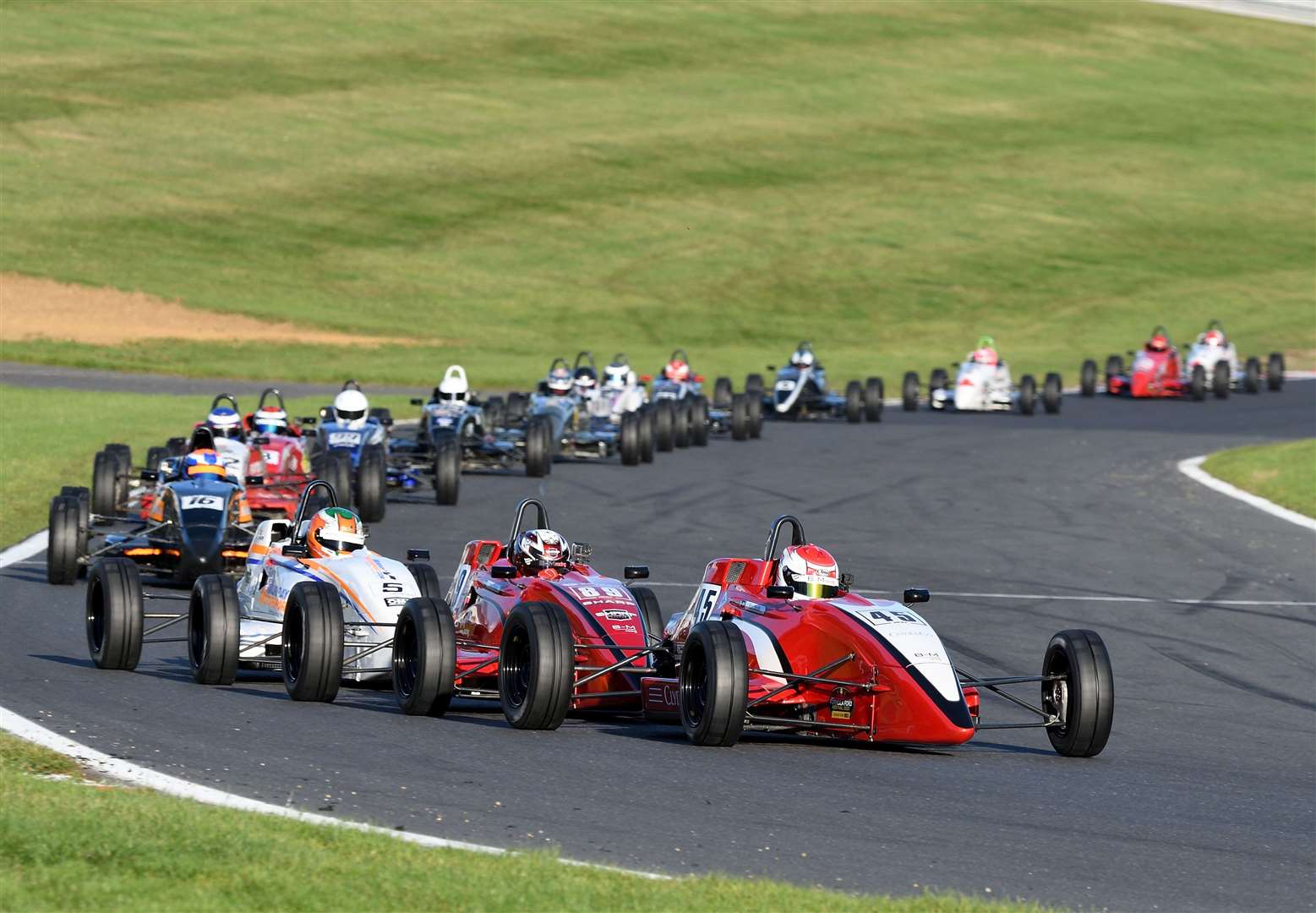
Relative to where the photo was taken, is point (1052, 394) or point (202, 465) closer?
point (202, 465)

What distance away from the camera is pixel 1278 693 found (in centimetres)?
1770

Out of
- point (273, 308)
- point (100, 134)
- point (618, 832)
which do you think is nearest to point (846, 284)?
point (273, 308)

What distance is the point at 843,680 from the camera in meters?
14.0

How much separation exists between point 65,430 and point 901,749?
2524 centimetres

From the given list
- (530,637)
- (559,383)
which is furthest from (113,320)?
(530,637)

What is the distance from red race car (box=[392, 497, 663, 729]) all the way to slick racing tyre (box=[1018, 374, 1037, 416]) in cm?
3132

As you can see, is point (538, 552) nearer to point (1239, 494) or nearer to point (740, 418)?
point (1239, 494)

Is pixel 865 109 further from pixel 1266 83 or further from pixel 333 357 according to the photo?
pixel 333 357

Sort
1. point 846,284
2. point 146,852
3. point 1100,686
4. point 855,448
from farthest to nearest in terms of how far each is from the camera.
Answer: point 846,284
point 855,448
point 1100,686
point 146,852

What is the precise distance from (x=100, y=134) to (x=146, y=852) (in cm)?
7245

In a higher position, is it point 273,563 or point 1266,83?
point 1266,83

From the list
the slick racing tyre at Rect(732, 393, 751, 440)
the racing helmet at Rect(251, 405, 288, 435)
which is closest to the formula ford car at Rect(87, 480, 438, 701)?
the racing helmet at Rect(251, 405, 288, 435)

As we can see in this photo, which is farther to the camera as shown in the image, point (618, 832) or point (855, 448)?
point (855, 448)

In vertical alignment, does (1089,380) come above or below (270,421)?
above
